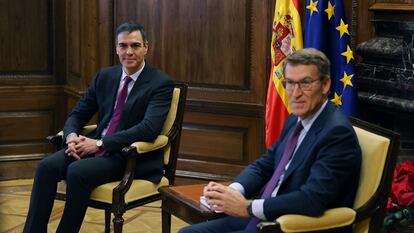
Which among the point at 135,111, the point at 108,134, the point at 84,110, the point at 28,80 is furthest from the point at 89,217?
the point at 28,80

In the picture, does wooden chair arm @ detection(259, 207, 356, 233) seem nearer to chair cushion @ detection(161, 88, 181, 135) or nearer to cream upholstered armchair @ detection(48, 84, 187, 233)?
cream upholstered armchair @ detection(48, 84, 187, 233)

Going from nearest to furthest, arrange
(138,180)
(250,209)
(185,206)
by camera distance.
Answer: (250,209) → (185,206) → (138,180)

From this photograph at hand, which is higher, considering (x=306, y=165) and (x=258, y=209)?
(x=306, y=165)

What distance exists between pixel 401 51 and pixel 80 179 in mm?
1845

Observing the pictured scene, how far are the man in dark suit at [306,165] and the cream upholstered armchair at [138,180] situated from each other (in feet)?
2.85

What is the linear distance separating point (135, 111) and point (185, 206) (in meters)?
0.93

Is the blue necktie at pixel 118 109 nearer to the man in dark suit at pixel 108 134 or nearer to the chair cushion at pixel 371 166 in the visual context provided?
the man in dark suit at pixel 108 134

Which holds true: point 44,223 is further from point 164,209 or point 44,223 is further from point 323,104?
point 323,104

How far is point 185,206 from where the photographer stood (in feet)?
10.7

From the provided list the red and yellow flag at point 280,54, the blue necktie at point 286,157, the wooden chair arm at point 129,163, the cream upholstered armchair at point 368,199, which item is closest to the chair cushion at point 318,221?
the cream upholstered armchair at point 368,199

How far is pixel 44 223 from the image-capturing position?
387 centimetres

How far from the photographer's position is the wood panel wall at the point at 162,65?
17.0 ft

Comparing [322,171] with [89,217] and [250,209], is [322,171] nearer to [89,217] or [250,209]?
[250,209]

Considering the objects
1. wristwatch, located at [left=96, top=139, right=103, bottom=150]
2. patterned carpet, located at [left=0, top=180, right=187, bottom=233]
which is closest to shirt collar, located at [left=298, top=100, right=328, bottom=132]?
wristwatch, located at [left=96, top=139, right=103, bottom=150]
